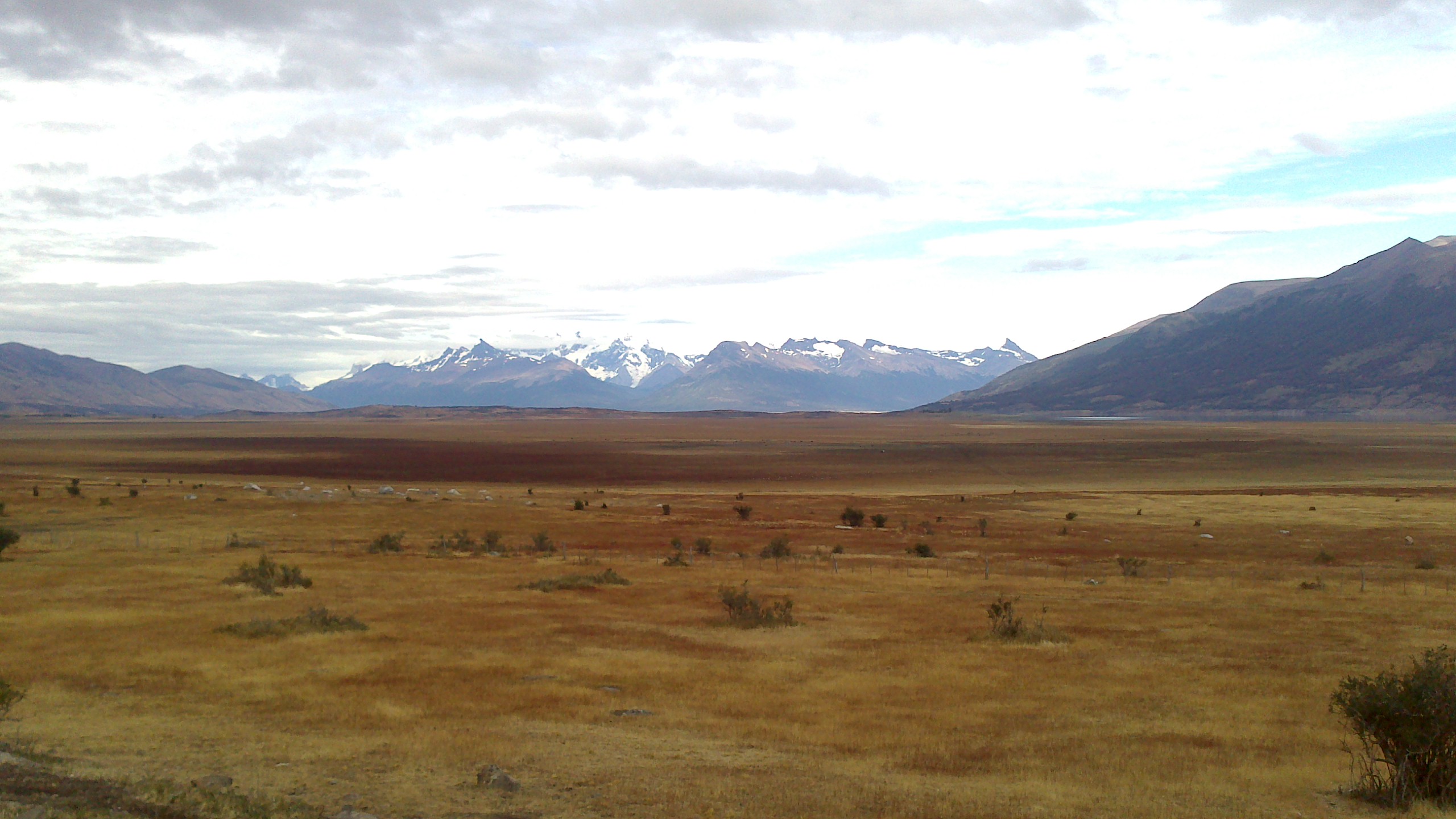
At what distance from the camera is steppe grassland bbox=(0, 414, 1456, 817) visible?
13.4 meters

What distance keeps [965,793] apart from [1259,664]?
40.7ft

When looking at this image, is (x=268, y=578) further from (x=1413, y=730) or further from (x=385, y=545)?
(x=1413, y=730)

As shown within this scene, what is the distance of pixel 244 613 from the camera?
87.2 ft

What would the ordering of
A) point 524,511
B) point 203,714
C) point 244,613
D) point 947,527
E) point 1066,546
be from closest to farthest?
point 203,714
point 244,613
point 1066,546
point 947,527
point 524,511

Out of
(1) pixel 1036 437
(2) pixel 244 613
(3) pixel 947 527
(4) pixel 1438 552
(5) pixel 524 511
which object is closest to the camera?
(2) pixel 244 613

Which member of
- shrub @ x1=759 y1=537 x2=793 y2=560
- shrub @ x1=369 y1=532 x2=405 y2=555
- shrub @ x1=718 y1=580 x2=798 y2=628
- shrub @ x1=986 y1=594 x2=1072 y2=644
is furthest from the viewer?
shrub @ x1=369 y1=532 x2=405 y2=555

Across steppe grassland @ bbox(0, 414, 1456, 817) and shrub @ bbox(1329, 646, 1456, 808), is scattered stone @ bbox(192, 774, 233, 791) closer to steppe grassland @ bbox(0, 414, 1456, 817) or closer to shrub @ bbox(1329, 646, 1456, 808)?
steppe grassland @ bbox(0, 414, 1456, 817)

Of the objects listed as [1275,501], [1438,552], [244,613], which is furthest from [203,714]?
[1275,501]

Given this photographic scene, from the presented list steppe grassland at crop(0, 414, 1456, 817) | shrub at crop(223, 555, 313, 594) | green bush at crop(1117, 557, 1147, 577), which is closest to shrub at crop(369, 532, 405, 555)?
steppe grassland at crop(0, 414, 1456, 817)

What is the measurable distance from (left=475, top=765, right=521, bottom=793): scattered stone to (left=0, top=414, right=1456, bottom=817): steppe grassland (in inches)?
7.5

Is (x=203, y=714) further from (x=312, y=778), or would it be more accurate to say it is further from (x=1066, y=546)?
(x=1066, y=546)

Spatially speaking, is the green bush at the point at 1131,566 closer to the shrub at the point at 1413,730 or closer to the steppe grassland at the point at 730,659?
the steppe grassland at the point at 730,659

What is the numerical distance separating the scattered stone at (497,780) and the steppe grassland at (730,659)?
19 centimetres

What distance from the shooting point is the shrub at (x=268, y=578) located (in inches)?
1222
